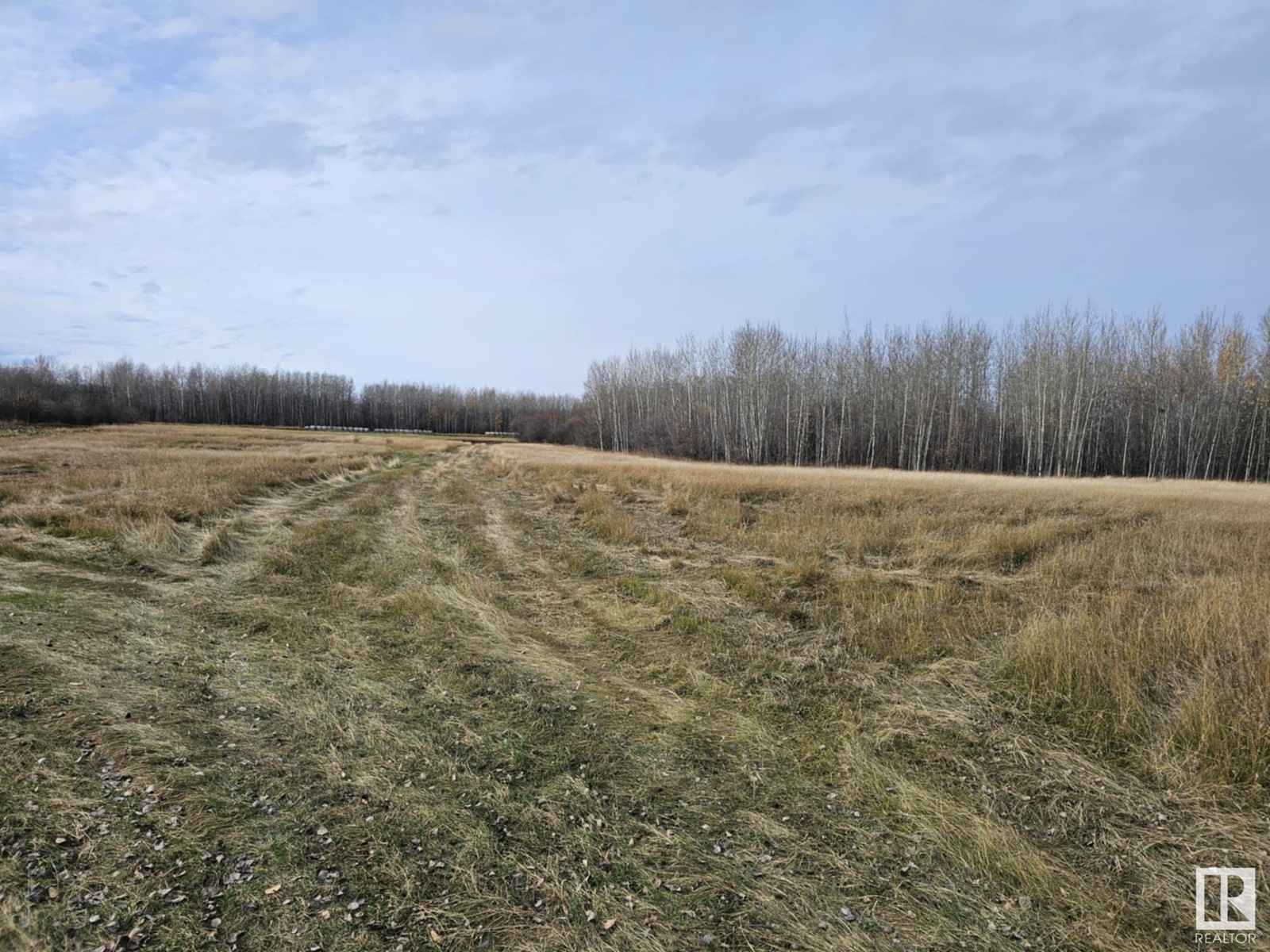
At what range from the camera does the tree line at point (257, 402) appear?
3344 inches

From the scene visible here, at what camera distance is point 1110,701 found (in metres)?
5.13

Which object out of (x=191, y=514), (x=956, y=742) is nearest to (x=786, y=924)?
(x=956, y=742)

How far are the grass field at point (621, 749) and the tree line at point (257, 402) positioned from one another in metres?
83.8

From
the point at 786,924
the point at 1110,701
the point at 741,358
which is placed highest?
the point at 741,358

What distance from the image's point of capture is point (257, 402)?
113875mm

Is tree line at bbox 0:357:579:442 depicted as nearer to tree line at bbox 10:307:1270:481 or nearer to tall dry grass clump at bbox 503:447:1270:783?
tree line at bbox 10:307:1270:481

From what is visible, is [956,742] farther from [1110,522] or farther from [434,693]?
[1110,522]

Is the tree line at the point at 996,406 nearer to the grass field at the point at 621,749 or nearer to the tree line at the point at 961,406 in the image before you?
the tree line at the point at 961,406

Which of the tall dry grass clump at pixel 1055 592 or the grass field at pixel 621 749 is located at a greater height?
the tall dry grass clump at pixel 1055 592

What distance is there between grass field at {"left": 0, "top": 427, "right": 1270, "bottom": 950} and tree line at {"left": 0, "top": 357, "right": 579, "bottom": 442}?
8383 cm

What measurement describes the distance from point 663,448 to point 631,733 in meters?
62.3

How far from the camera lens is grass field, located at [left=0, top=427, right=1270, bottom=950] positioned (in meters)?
3.18

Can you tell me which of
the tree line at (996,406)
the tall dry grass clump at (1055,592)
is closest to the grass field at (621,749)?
the tall dry grass clump at (1055,592)

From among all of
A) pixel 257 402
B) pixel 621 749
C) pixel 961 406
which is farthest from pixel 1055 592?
pixel 257 402
